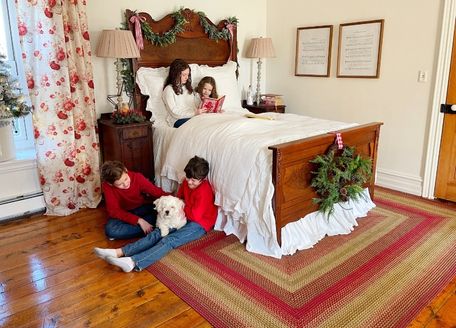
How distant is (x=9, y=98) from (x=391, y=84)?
11.3 ft

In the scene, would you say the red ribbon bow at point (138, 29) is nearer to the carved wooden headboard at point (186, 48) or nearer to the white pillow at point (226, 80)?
the carved wooden headboard at point (186, 48)

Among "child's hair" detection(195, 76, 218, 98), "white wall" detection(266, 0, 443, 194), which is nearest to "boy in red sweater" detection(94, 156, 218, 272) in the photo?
"child's hair" detection(195, 76, 218, 98)

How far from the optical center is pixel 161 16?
3.77 metres

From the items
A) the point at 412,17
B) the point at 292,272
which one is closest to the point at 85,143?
the point at 292,272

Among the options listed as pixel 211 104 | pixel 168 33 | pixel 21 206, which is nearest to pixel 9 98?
pixel 21 206

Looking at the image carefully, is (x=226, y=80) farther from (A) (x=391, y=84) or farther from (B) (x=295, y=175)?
(B) (x=295, y=175)

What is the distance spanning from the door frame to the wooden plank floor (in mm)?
1583

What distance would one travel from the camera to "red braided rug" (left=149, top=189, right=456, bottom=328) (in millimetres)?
1865

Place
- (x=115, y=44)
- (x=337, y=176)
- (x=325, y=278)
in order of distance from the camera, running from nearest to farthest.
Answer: (x=325, y=278) < (x=337, y=176) < (x=115, y=44)

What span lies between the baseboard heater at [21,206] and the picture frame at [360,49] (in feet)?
10.7

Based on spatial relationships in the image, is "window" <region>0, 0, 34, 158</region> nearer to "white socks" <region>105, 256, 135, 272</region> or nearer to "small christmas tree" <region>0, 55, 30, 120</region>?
"small christmas tree" <region>0, 55, 30, 120</region>

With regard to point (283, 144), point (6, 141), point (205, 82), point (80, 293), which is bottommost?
point (80, 293)

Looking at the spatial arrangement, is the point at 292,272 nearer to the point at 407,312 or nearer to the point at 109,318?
the point at 407,312

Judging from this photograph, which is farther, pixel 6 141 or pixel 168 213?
pixel 6 141
